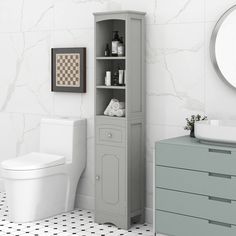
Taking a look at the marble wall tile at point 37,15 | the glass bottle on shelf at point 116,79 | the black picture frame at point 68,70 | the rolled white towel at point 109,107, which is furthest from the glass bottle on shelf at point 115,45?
the marble wall tile at point 37,15

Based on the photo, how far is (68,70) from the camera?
5023 millimetres

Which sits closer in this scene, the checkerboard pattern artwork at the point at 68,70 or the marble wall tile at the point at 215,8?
the marble wall tile at the point at 215,8

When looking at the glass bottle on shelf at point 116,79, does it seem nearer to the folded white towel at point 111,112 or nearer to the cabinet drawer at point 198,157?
the folded white towel at point 111,112

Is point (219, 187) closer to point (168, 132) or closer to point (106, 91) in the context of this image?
point (168, 132)

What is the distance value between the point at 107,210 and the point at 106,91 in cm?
99

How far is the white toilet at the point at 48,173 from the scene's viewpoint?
4555 mm

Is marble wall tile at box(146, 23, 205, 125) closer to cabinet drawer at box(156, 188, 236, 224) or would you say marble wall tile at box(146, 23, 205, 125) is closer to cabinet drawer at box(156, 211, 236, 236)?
cabinet drawer at box(156, 188, 236, 224)

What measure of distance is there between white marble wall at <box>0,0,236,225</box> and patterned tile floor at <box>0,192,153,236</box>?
280 mm

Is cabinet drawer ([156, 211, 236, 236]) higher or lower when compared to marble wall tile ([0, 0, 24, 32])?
lower

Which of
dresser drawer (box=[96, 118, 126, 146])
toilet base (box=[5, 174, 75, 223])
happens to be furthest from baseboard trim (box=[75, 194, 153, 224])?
dresser drawer (box=[96, 118, 126, 146])

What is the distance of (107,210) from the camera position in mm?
4543

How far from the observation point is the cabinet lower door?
4410mm

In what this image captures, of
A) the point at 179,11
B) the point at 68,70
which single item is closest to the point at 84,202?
the point at 68,70

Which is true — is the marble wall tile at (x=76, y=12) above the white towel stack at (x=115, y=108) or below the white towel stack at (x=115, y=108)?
above
